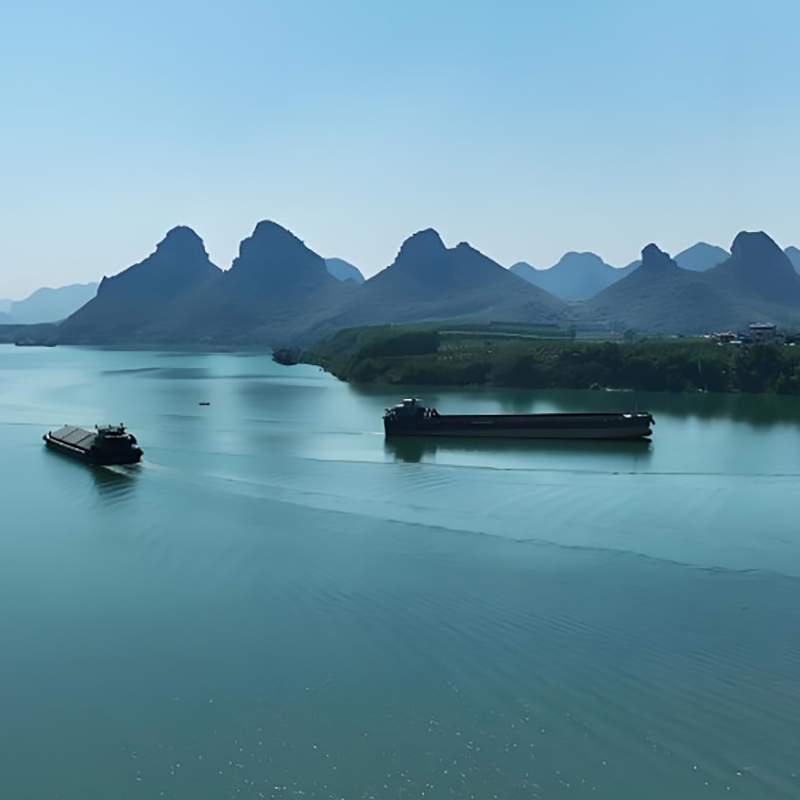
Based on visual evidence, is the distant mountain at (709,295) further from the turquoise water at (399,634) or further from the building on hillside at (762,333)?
the turquoise water at (399,634)

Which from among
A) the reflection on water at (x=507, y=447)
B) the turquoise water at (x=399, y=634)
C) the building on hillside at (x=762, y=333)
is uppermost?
the building on hillside at (x=762, y=333)

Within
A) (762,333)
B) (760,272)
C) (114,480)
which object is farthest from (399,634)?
(760,272)

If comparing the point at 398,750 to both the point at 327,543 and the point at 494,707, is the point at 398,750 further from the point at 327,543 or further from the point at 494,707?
the point at 327,543

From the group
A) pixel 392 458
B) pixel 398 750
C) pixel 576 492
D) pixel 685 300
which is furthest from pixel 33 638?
pixel 685 300

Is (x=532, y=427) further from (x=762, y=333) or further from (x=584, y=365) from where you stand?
(x=762, y=333)

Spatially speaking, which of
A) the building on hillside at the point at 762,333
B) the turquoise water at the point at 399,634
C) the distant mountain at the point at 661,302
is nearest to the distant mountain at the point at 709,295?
the distant mountain at the point at 661,302

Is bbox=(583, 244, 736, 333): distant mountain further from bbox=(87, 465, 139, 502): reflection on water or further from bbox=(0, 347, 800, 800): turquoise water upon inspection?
bbox=(0, 347, 800, 800): turquoise water
